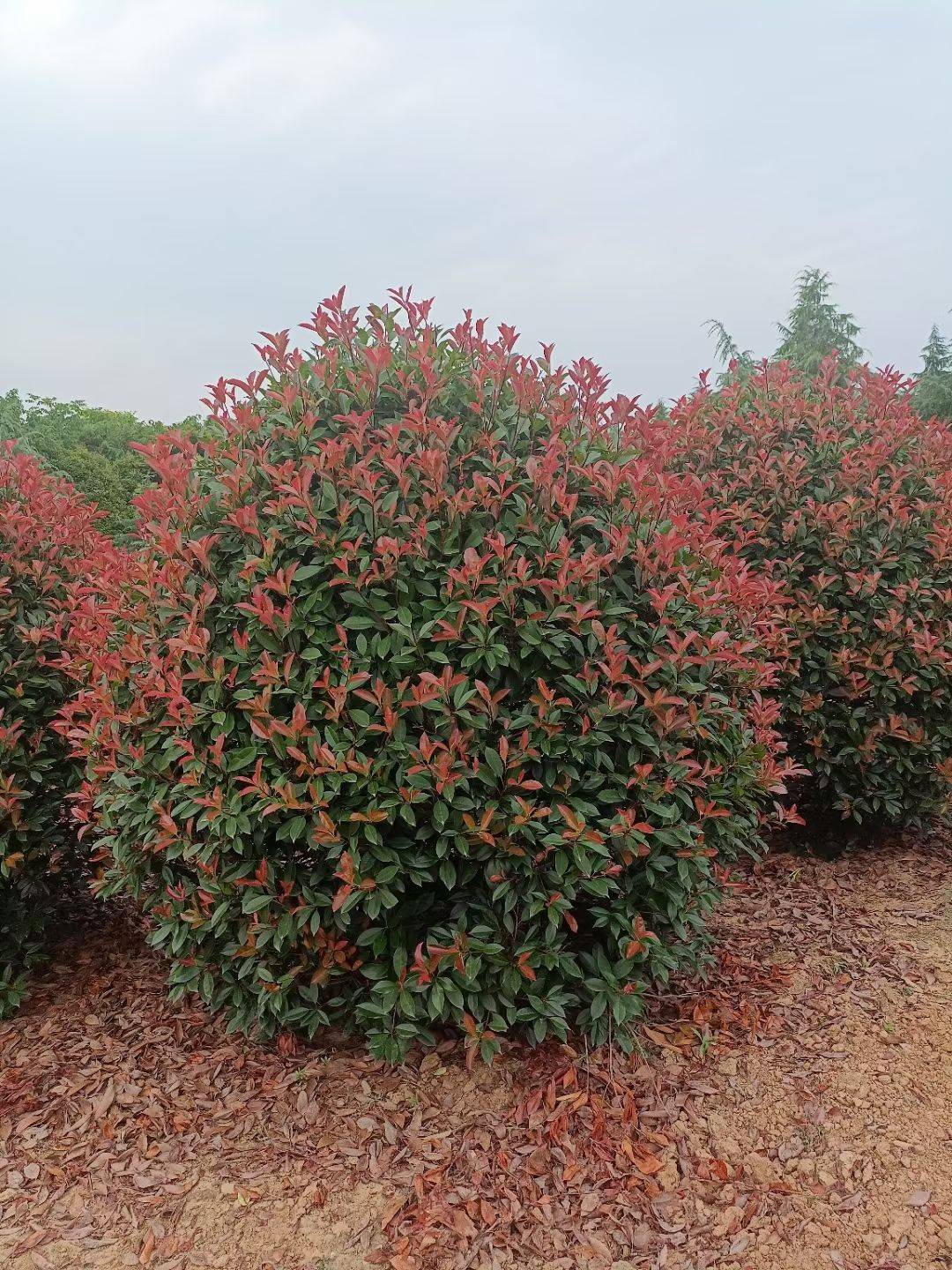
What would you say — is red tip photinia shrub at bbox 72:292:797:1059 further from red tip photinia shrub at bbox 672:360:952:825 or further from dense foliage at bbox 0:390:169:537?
dense foliage at bbox 0:390:169:537

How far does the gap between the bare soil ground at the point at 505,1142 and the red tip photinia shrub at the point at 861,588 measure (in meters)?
1.28

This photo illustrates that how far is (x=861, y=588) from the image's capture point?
182 inches

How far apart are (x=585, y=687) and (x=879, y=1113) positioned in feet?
6.04

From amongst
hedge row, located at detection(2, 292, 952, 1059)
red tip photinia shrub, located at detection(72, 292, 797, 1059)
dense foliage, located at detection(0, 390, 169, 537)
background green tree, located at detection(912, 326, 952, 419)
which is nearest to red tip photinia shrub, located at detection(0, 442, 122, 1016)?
hedge row, located at detection(2, 292, 952, 1059)

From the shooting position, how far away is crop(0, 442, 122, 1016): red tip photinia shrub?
3.69 metres

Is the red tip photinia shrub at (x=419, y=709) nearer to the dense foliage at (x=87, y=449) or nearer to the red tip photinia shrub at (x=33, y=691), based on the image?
the red tip photinia shrub at (x=33, y=691)

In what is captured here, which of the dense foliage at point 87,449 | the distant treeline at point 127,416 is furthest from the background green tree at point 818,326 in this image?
the dense foliage at point 87,449

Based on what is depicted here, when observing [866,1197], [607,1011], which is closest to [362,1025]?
[607,1011]

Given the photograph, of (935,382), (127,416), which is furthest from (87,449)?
(935,382)

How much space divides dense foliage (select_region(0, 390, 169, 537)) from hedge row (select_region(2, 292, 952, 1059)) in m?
4.45

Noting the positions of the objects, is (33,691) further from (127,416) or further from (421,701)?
(127,416)

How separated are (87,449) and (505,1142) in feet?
38.7

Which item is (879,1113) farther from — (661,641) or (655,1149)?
(661,641)

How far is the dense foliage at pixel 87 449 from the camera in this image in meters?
9.98
